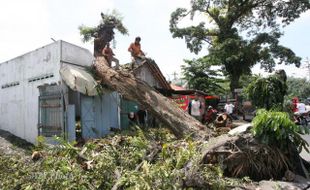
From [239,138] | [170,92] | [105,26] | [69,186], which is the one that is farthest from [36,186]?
[170,92]

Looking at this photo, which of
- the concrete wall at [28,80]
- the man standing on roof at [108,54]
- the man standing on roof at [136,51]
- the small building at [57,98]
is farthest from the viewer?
the man standing on roof at [136,51]

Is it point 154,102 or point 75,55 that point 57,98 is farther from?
point 154,102

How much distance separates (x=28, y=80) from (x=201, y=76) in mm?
17391

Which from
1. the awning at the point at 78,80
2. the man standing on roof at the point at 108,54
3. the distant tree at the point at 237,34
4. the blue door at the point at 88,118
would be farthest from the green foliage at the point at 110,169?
the distant tree at the point at 237,34

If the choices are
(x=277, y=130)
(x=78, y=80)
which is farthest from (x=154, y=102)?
(x=277, y=130)

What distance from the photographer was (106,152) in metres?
6.59

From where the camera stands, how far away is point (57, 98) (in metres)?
9.95

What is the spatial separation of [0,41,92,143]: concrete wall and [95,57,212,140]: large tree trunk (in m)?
1.39

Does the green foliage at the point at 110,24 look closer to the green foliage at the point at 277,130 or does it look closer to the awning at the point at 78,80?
the awning at the point at 78,80

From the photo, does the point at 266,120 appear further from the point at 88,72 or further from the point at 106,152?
the point at 88,72

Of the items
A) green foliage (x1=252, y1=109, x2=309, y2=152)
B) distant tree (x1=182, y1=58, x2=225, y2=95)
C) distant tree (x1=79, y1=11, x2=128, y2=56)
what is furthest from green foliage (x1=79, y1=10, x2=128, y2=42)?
distant tree (x1=182, y1=58, x2=225, y2=95)

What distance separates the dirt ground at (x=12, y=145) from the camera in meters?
9.80

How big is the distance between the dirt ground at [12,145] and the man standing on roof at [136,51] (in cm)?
536

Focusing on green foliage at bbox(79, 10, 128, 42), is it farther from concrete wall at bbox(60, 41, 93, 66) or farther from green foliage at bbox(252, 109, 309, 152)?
green foliage at bbox(252, 109, 309, 152)
